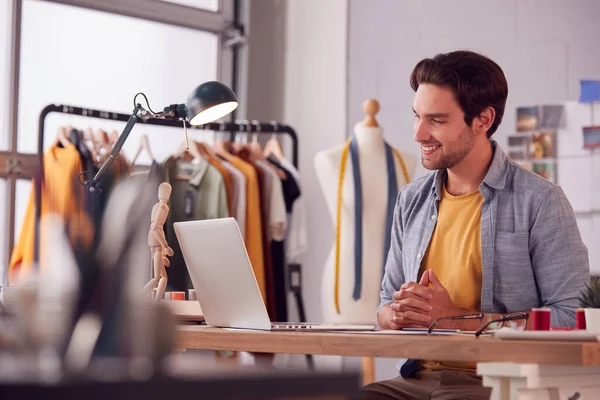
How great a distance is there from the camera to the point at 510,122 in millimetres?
3809

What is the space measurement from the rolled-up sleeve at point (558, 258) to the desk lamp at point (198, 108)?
738 millimetres

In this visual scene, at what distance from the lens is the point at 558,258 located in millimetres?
2074

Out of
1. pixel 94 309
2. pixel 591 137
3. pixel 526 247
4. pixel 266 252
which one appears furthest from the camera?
pixel 266 252

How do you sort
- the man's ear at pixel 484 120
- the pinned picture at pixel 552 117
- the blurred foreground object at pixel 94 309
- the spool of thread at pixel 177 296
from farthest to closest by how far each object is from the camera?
the pinned picture at pixel 552 117 → the man's ear at pixel 484 120 → the spool of thread at pixel 177 296 → the blurred foreground object at pixel 94 309

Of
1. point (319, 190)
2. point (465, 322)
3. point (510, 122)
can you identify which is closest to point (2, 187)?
A: point (319, 190)

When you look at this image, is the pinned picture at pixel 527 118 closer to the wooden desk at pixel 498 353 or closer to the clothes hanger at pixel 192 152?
the clothes hanger at pixel 192 152

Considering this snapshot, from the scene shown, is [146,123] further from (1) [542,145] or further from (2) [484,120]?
(2) [484,120]

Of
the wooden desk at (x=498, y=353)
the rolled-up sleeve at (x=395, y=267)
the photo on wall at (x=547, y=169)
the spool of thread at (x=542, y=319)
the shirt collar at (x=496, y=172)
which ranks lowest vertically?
the wooden desk at (x=498, y=353)

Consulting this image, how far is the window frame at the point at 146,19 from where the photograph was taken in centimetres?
403

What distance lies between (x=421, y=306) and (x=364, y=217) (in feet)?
5.76

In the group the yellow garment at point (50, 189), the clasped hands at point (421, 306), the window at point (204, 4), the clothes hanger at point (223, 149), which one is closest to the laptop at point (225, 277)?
the clasped hands at point (421, 306)

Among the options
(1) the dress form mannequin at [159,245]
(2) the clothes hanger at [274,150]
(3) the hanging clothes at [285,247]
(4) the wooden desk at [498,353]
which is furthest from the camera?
(2) the clothes hanger at [274,150]

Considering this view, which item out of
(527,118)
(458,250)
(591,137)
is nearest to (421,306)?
(458,250)

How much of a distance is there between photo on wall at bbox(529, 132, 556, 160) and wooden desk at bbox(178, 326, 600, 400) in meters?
2.28
